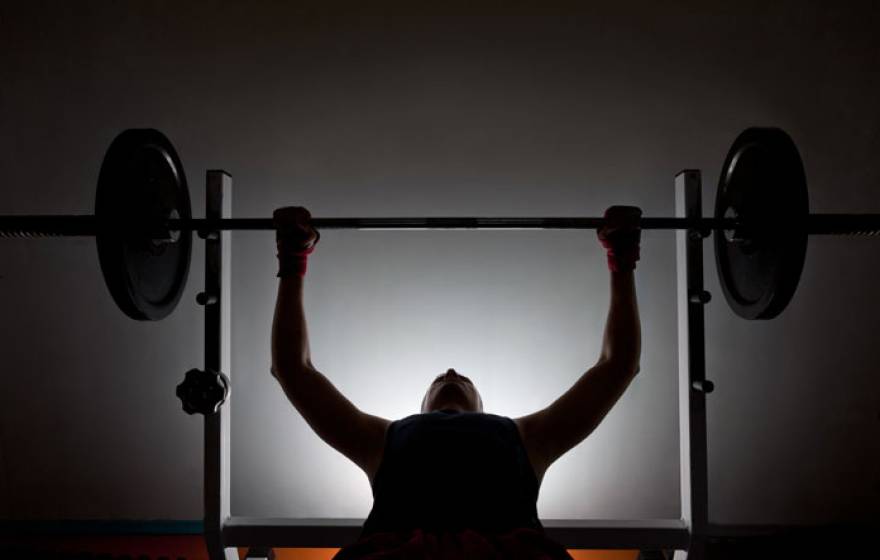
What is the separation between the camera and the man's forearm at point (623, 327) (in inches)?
43.2

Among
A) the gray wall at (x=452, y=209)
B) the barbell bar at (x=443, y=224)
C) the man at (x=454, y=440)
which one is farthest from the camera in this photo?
the gray wall at (x=452, y=209)

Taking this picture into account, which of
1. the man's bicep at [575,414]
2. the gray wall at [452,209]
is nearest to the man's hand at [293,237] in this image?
the gray wall at [452,209]

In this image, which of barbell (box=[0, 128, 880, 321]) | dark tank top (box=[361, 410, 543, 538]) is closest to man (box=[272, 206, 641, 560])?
dark tank top (box=[361, 410, 543, 538])

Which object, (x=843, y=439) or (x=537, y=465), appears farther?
(x=843, y=439)

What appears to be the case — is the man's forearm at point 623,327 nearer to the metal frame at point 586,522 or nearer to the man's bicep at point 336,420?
the metal frame at point 586,522

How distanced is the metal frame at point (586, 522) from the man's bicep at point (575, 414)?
242mm

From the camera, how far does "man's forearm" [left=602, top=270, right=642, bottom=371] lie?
1.10m

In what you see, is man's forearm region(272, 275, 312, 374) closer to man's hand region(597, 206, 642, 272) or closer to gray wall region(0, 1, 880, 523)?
gray wall region(0, 1, 880, 523)

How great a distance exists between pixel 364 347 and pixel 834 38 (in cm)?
170

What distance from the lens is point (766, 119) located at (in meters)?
1.45

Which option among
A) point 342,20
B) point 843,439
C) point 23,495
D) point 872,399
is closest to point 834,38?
point 872,399

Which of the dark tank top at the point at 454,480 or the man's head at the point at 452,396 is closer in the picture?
the dark tank top at the point at 454,480

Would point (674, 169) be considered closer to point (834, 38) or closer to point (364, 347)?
point (834, 38)

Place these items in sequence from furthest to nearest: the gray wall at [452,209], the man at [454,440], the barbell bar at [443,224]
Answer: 1. the gray wall at [452,209]
2. the barbell bar at [443,224]
3. the man at [454,440]
